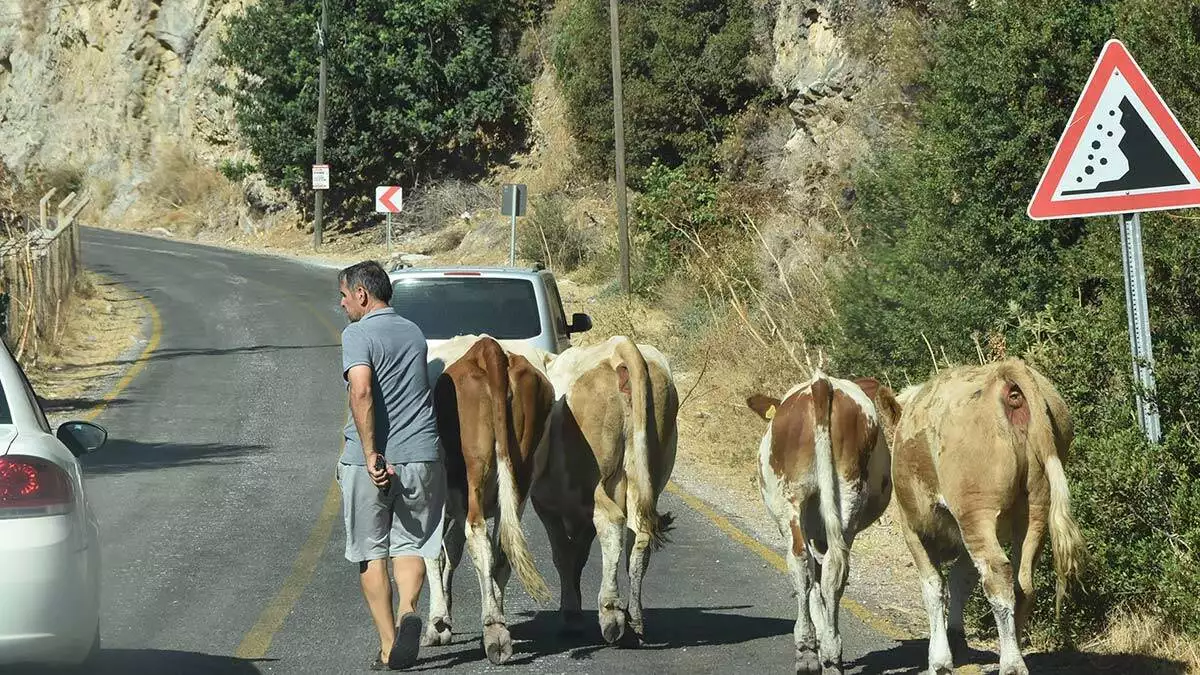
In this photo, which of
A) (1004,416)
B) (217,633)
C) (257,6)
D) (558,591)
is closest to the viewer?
(1004,416)

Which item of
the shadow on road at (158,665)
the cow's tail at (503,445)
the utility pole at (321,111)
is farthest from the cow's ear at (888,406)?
the utility pole at (321,111)

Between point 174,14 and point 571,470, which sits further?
point 174,14

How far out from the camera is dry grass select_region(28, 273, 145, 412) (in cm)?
2384

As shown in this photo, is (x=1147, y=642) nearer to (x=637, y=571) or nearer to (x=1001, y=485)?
(x=1001, y=485)

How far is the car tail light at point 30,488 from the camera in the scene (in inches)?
253

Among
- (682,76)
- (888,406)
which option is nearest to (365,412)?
(888,406)

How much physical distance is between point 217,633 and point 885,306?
9424 millimetres

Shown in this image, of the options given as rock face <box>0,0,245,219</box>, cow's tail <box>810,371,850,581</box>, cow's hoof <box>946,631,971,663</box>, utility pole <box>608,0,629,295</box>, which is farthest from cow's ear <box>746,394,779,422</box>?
rock face <box>0,0,245,219</box>

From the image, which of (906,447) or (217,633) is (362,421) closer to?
(217,633)

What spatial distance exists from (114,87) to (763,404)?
66.9 metres

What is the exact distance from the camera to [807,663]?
25.7ft

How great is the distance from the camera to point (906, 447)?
25.5 ft

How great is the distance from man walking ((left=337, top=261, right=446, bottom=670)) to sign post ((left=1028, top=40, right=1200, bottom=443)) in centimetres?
316

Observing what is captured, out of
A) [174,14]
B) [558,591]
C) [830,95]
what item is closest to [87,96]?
[174,14]
